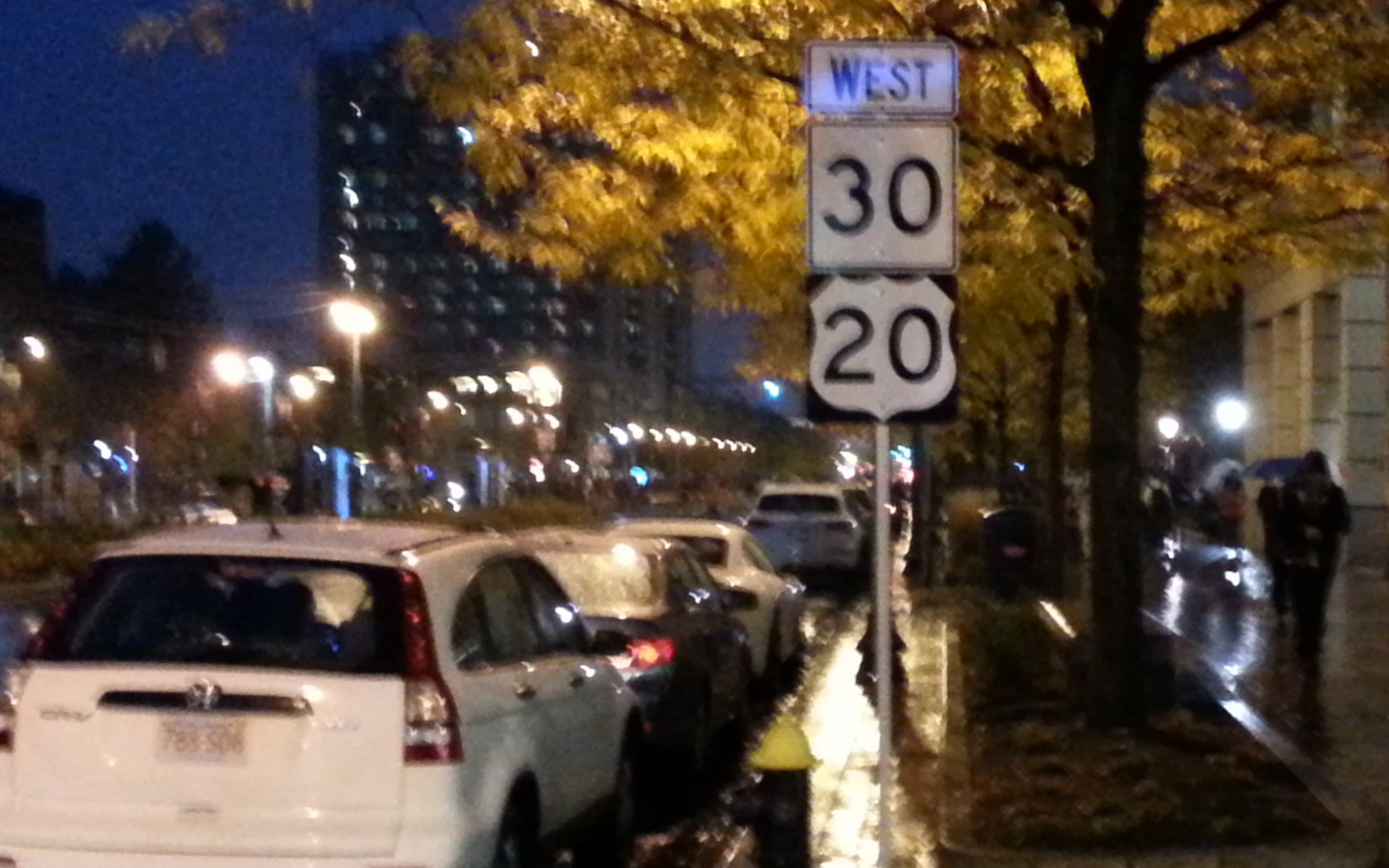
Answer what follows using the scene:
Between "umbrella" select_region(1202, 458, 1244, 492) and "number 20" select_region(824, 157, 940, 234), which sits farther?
"umbrella" select_region(1202, 458, 1244, 492)

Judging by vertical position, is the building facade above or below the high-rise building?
below

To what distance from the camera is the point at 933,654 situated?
18.2 m

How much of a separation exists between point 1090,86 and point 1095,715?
3.67 meters

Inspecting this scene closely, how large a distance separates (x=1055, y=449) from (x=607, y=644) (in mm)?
13066

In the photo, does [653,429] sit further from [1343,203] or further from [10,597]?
[1343,203]

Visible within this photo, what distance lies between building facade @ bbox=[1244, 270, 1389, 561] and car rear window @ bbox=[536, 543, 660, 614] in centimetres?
1656

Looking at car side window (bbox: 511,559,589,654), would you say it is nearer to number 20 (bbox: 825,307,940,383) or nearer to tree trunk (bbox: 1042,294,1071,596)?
number 20 (bbox: 825,307,940,383)

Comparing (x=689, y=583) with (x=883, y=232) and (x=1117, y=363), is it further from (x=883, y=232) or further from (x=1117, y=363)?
(x=883, y=232)

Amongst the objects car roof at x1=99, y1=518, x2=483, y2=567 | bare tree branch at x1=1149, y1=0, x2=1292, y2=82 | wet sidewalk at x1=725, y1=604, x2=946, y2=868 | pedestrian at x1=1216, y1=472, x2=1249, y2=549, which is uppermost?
bare tree branch at x1=1149, y1=0, x2=1292, y2=82

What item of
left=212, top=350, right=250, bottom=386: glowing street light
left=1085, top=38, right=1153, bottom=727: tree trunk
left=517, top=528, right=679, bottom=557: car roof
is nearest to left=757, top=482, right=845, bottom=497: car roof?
left=517, top=528, right=679, bottom=557: car roof

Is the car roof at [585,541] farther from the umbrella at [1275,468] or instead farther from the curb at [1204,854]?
the umbrella at [1275,468]

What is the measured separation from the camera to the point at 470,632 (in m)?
7.71

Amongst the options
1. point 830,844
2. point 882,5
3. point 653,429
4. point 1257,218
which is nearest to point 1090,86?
point 882,5

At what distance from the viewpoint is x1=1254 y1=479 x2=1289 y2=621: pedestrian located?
18.4m
